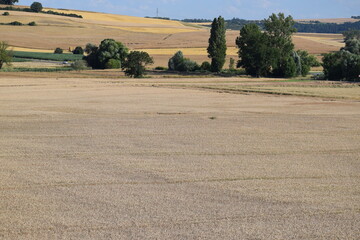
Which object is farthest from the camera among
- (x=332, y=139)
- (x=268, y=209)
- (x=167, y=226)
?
(x=332, y=139)

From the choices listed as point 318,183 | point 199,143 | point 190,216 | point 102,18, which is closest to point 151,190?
point 190,216

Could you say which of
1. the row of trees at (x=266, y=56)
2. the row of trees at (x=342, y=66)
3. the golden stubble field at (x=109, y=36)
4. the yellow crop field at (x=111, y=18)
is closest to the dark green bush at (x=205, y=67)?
the row of trees at (x=266, y=56)

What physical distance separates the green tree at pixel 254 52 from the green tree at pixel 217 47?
2.93 m

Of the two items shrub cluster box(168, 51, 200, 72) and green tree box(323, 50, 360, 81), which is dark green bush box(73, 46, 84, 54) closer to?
shrub cluster box(168, 51, 200, 72)

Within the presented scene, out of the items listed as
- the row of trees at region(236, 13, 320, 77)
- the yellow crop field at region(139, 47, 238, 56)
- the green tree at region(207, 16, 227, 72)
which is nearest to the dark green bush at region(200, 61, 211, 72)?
the green tree at region(207, 16, 227, 72)

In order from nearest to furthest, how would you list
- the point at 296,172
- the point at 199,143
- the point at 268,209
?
1. the point at 268,209
2. the point at 296,172
3. the point at 199,143

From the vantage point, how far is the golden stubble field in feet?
403

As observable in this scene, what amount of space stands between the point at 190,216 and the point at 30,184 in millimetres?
4821

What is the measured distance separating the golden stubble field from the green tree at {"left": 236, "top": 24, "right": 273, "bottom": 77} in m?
15.7

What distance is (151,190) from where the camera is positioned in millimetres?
14945

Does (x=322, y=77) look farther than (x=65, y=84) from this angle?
Yes

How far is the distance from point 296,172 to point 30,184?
745cm

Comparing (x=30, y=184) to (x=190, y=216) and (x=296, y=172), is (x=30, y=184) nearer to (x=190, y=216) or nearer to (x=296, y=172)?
(x=190, y=216)

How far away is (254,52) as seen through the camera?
280 ft
